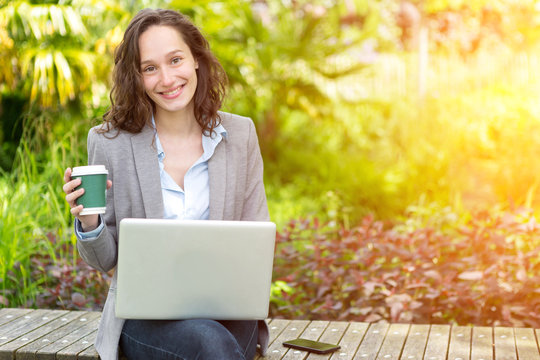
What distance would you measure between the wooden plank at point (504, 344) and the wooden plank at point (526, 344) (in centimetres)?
2

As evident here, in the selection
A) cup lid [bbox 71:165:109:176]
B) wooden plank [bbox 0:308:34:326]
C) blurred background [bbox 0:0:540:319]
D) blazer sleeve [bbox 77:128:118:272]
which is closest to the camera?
cup lid [bbox 71:165:109:176]


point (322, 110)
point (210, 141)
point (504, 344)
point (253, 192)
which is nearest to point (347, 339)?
point (504, 344)

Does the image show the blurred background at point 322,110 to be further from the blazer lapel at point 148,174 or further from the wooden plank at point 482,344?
the blazer lapel at point 148,174

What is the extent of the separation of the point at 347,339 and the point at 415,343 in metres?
0.26

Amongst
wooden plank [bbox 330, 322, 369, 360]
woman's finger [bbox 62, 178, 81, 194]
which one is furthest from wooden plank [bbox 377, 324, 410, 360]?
woman's finger [bbox 62, 178, 81, 194]

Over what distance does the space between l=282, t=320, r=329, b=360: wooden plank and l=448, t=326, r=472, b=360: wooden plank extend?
0.52 metres

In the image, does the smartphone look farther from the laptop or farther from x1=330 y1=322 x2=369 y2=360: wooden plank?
the laptop

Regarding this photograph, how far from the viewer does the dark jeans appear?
6.96ft

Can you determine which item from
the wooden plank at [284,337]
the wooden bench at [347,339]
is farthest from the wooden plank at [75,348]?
the wooden plank at [284,337]

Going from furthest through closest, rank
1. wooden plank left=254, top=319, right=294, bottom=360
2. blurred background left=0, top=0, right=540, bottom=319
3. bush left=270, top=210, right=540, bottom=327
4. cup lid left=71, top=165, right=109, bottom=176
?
blurred background left=0, top=0, right=540, bottom=319 → bush left=270, top=210, right=540, bottom=327 → wooden plank left=254, top=319, right=294, bottom=360 → cup lid left=71, top=165, right=109, bottom=176

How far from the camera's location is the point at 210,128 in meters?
2.62

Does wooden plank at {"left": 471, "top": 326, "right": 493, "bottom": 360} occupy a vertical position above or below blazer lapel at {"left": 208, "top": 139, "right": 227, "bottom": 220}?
below

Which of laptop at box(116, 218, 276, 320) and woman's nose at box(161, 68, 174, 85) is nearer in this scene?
laptop at box(116, 218, 276, 320)

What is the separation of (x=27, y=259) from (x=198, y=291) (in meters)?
2.23
